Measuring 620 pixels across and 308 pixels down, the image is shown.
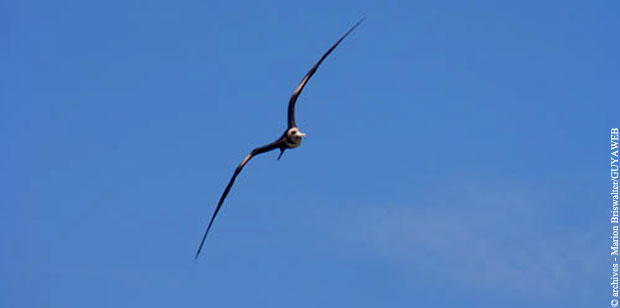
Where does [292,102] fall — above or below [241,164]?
above

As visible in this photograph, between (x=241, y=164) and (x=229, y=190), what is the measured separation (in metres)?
1.88

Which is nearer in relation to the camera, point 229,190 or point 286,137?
point 286,137

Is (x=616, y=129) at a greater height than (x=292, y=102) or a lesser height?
greater

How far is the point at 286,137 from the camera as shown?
3762cm

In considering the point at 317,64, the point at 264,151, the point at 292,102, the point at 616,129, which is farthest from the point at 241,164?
the point at 616,129

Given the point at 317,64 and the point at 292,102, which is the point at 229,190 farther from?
the point at 317,64

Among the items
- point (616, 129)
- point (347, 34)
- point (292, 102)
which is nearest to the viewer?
point (347, 34)

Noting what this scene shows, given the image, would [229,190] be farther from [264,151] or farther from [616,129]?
[616,129]

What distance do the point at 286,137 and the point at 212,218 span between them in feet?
17.7

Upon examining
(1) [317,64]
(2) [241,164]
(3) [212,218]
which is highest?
(1) [317,64]

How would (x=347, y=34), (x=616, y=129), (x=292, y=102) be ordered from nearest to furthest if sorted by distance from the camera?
(x=347, y=34) → (x=292, y=102) → (x=616, y=129)

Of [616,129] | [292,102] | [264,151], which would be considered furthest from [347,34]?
[616,129]

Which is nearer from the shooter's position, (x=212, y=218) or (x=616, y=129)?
(x=212, y=218)

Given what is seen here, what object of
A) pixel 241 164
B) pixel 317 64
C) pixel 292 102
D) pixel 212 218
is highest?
pixel 317 64
